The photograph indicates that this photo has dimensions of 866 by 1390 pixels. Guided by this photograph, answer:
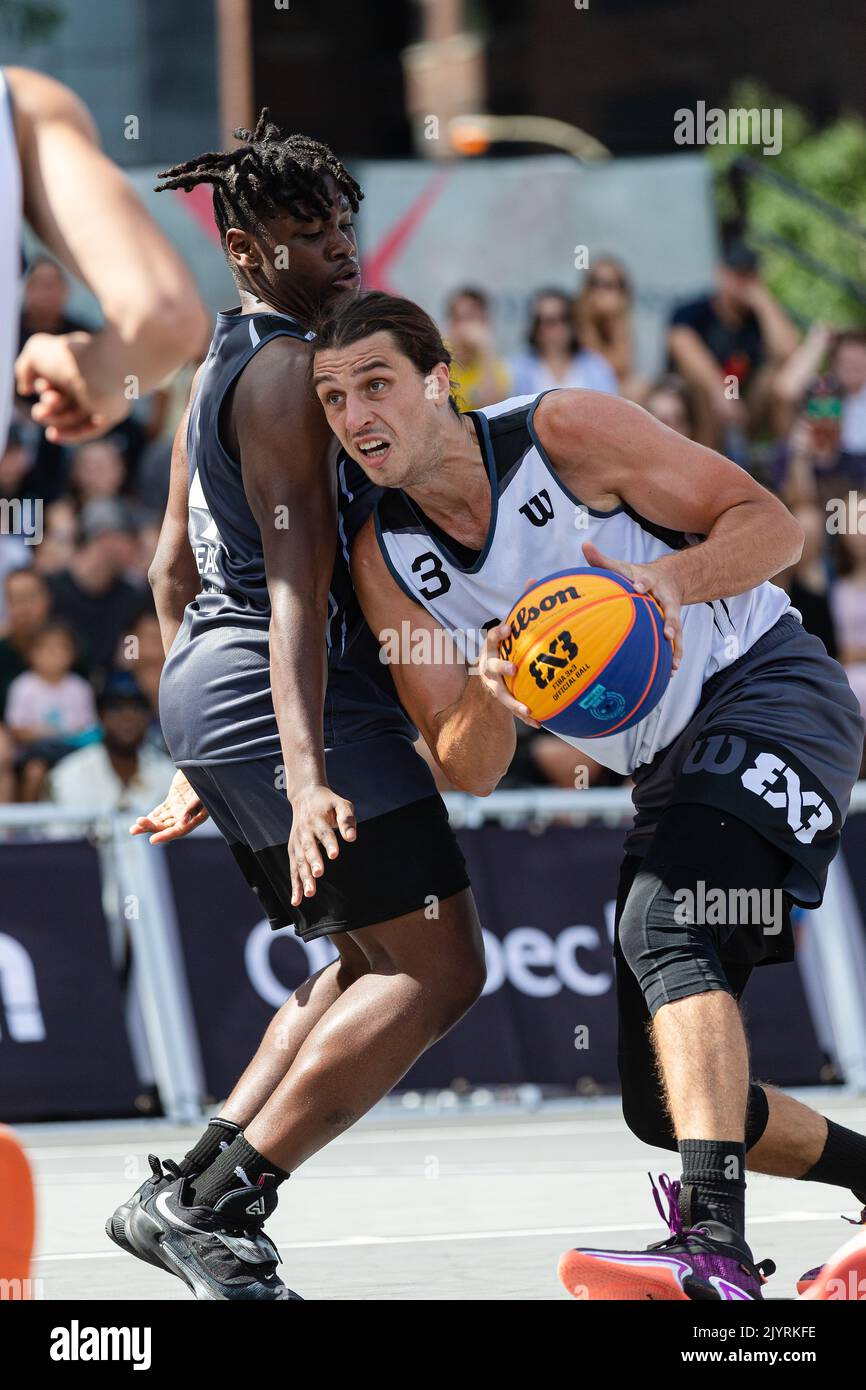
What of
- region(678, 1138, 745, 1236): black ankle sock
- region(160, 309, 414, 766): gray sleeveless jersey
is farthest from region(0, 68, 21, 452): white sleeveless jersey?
region(678, 1138, 745, 1236): black ankle sock

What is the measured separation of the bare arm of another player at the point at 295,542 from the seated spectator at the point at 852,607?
22.6 ft

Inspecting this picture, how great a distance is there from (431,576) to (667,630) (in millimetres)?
599

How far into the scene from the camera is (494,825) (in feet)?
33.2

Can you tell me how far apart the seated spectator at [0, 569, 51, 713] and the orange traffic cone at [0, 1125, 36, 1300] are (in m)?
7.07

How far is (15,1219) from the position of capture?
4293 millimetres

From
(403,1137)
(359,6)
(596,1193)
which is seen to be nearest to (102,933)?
(403,1137)

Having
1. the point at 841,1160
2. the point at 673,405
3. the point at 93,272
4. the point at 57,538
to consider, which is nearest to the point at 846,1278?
the point at 841,1160

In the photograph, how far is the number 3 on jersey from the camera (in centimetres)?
489

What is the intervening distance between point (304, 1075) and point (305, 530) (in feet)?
3.85

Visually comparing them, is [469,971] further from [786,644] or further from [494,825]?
[494,825]

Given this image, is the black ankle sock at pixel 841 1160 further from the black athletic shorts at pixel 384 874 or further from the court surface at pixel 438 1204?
the black athletic shorts at pixel 384 874

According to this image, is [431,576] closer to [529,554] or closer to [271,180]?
[529,554]

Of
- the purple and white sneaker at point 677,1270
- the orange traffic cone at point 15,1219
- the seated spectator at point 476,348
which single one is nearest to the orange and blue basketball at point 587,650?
the purple and white sneaker at point 677,1270
